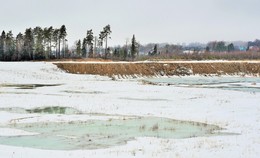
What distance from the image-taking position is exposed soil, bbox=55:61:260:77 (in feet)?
250

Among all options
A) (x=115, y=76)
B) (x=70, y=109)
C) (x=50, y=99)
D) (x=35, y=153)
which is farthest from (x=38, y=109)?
(x=115, y=76)

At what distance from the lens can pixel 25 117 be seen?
27891mm

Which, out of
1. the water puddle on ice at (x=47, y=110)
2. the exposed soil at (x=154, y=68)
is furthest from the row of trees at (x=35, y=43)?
the water puddle on ice at (x=47, y=110)

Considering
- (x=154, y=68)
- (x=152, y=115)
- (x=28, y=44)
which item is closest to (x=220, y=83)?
(x=154, y=68)

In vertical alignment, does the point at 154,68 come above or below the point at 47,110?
above

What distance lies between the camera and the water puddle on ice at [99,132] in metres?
20.4

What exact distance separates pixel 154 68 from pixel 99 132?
63176 mm

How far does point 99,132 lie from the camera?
923 inches

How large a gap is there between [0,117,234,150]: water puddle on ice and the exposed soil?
4763cm

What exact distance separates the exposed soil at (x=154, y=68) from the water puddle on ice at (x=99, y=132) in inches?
1875

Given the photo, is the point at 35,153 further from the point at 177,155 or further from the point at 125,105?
the point at 125,105

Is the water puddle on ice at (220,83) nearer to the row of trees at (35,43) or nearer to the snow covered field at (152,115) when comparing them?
the snow covered field at (152,115)

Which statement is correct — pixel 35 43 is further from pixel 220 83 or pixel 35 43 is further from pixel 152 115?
pixel 152 115

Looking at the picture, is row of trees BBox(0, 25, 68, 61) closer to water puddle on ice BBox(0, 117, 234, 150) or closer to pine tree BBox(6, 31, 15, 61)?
pine tree BBox(6, 31, 15, 61)
